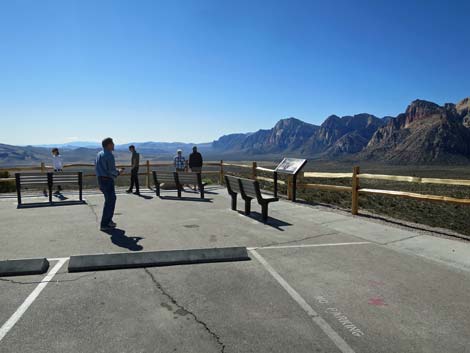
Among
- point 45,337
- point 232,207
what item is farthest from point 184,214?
point 45,337

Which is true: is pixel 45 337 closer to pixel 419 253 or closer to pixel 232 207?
pixel 419 253

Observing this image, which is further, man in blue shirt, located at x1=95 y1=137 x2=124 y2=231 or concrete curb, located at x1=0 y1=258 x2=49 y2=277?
man in blue shirt, located at x1=95 y1=137 x2=124 y2=231

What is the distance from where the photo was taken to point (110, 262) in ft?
17.9

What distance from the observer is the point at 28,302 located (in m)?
4.22

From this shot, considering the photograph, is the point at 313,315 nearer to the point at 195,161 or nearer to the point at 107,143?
the point at 107,143

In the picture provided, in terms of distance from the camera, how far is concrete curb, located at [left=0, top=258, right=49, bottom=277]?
5.08 metres

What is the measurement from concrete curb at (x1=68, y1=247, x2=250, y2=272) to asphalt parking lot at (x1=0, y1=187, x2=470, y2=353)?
0.53ft

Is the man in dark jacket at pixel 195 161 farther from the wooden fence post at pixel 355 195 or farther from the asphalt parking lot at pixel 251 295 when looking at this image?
the asphalt parking lot at pixel 251 295

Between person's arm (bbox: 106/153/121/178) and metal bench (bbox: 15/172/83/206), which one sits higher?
person's arm (bbox: 106/153/121/178)

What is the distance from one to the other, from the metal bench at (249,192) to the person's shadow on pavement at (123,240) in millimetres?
2793

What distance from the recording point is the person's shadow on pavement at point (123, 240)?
654 centimetres

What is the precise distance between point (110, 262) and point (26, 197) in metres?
9.16

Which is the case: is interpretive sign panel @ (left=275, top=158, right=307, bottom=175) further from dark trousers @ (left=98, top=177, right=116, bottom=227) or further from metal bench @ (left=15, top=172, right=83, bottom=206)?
metal bench @ (left=15, top=172, right=83, bottom=206)

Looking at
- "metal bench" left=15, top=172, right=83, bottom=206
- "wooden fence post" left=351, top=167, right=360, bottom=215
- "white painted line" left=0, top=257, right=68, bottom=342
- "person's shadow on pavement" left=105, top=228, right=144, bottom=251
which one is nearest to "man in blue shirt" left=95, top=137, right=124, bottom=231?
"person's shadow on pavement" left=105, top=228, right=144, bottom=251
